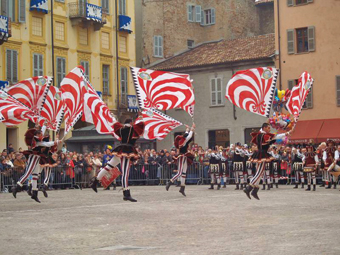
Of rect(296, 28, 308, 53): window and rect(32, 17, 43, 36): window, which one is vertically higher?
rect(32, 17, 43, 36): window

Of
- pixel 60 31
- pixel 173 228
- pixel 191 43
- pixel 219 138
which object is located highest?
pixel 191 43

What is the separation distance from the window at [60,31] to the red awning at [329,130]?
55.1 ft

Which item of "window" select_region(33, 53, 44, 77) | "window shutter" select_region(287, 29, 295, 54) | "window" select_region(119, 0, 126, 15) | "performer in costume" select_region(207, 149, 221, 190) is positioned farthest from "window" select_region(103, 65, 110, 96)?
"performer in costume" select_region(207, 149, 221, 190)

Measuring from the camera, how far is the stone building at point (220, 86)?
48344 millimetres

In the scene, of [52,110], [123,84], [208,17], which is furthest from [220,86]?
[52,110]

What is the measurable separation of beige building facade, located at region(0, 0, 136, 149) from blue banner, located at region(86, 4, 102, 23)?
11 centimetres

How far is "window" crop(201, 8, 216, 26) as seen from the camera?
58.6 metres

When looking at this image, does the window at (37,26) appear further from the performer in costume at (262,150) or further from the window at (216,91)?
the performer in costume at (262,150)

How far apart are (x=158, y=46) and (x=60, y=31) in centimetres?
1080

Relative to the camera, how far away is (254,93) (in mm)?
21953

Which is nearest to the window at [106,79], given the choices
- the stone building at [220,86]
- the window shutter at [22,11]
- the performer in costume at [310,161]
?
the stone building at [220,86]

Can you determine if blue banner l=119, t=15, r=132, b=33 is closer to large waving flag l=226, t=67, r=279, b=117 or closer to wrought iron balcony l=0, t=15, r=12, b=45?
wrought iron balcony l=0, t=15, r=12, b=45

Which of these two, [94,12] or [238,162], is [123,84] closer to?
[94,12]

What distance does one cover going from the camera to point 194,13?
58.3m
